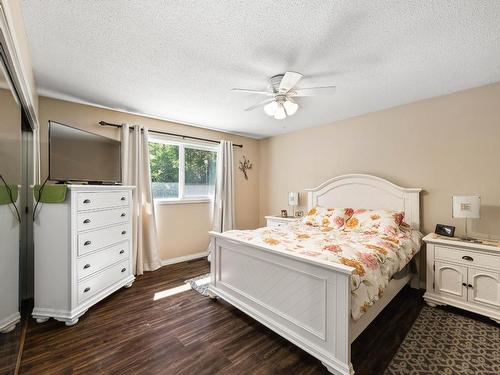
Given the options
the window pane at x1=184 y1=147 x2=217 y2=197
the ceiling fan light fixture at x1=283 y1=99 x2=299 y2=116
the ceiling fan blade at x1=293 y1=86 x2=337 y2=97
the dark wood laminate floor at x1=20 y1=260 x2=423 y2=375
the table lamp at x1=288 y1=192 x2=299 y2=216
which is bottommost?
the dark wood laminate floor at x1=20 y1=260 x2=423 y2=375

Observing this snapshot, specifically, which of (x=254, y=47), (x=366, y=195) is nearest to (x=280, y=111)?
(x=254, y=47)

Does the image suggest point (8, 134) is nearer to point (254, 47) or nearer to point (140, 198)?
point (254, 47)

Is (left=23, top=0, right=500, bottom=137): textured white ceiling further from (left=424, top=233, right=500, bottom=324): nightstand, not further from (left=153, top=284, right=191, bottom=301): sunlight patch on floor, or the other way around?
(left=153, top=284, right=191, bottom=301): sunlight patch on floor

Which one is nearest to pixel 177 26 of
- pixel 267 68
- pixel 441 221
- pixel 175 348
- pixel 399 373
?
pixel 267 68

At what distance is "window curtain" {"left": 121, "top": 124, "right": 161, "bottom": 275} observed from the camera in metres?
3.16

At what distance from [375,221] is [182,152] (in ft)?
10.2

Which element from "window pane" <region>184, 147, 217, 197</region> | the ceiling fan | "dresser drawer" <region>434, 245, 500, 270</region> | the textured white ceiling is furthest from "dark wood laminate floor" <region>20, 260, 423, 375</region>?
the textured white ceiling

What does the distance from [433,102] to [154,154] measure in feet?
12.9

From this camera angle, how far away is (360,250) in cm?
193

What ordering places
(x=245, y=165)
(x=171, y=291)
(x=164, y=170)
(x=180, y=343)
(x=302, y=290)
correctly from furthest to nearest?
(x=245, y=165) < (x=164, y=170) < (x=171, y=291) < (x=180, y=343) < (x=302, y=290)

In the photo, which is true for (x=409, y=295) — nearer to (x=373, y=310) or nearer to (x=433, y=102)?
(x=373, y=310)

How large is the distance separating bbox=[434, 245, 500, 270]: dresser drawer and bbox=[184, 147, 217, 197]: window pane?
3.38 meters

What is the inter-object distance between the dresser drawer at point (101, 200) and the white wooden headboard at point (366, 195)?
2803mm

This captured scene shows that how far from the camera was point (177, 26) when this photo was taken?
1.54 m
